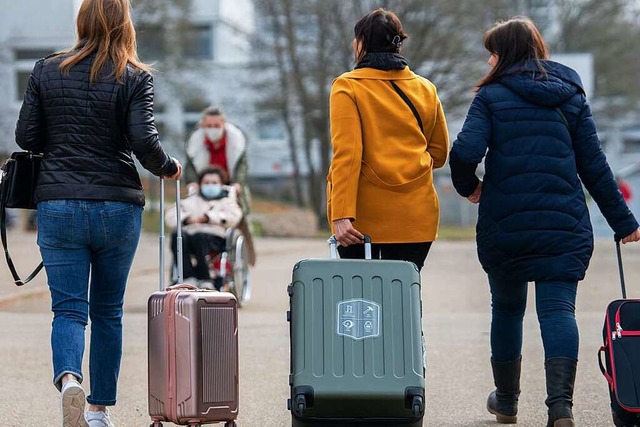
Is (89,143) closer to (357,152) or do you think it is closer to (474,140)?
(357,152)

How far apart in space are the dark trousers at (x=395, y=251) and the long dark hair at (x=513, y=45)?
744 mm

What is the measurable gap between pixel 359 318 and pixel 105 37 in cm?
152

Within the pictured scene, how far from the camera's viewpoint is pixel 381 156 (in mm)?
5738

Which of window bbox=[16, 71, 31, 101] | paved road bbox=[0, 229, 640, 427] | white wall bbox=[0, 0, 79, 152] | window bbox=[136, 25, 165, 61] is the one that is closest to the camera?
paved road bbox=[0, 229, 640, 427]

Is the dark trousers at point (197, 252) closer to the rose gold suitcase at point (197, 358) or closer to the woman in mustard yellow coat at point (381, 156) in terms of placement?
the woman in mustard yellow coat at point (381, 156)

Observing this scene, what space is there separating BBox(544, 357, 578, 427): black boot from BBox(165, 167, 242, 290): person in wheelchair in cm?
604

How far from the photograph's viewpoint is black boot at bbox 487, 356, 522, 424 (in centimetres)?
614

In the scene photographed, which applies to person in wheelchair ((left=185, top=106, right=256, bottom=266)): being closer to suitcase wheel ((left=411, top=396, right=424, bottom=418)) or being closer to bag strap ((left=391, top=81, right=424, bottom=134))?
bag strap ((left=391, top=81, right=424, bottom=134))

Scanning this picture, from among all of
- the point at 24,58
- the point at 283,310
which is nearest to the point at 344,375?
the point at 283,310

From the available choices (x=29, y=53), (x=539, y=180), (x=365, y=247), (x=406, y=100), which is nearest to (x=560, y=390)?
(x=539, y=180)

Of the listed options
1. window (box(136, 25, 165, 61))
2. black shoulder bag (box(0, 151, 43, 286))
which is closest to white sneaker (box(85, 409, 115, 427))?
black shoulder bag (box(0, 151, 43, 286))

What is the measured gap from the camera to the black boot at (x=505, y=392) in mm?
6145

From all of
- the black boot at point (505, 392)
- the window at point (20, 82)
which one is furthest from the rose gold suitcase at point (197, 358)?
the window at point (20, 82)

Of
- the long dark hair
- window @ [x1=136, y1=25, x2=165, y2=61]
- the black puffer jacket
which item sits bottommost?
the black puffer jacket
